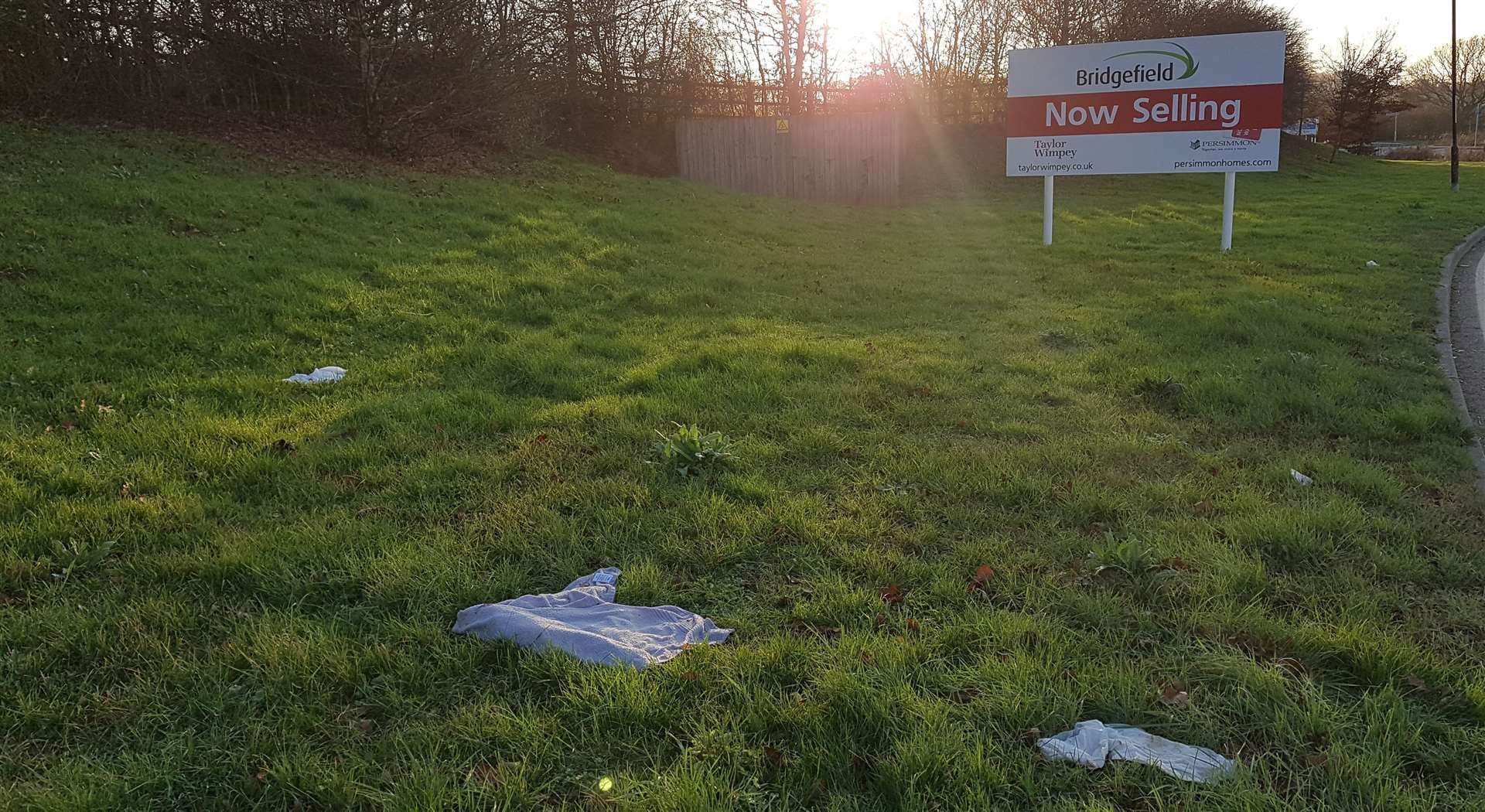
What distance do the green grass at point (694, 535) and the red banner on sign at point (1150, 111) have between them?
15.9ft

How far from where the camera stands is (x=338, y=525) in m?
3.45

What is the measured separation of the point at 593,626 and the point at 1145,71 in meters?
12.9

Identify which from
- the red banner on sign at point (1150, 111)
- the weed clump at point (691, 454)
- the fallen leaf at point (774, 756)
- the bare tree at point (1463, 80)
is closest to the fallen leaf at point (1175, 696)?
the fallen leaf at point (774, 756)

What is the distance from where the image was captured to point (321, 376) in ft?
18.3

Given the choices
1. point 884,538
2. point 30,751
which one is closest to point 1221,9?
point 884,538

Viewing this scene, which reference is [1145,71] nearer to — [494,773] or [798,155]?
[798,155]

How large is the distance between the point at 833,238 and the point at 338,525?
11.1 m

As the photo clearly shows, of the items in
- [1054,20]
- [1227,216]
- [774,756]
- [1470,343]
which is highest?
[1054,20]

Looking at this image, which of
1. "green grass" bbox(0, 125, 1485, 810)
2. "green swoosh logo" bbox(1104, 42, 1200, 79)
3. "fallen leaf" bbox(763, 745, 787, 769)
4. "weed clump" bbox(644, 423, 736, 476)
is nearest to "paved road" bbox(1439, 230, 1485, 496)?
"green grass" bbox(0, 125, 1485, 810)

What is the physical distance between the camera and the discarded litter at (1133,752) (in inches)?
81.3

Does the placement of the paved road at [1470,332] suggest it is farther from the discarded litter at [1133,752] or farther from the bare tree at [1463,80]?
the bare tree at [1463,80]

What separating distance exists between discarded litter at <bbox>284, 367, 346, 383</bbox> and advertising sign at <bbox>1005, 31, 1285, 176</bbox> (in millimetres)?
11119

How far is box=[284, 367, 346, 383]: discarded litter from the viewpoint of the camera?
546 centimetres

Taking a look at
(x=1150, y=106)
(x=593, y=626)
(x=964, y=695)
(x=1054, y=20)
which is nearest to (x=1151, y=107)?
(x=1150, y=106)
